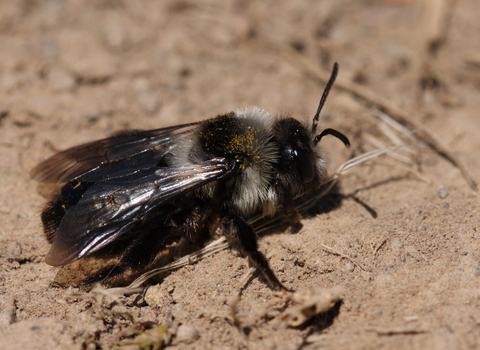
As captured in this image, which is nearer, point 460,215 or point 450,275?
point 450,275

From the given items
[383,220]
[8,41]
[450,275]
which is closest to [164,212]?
[383,220]

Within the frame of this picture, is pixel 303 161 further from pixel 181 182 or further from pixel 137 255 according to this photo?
pixel 137 255

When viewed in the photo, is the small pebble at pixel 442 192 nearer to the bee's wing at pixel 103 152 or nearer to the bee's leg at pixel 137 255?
the bee's wing at pixel 103 152

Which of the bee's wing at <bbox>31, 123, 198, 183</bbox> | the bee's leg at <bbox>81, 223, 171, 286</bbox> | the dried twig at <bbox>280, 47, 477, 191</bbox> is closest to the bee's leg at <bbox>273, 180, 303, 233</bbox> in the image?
the bee's wing at <bbox>31, 123, 198, 183</bbox>

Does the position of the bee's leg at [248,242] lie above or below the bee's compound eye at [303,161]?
below

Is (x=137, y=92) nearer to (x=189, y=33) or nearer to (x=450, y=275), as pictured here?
(x=189, y=33)

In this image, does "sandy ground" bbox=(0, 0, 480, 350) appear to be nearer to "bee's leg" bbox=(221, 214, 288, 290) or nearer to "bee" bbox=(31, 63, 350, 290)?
"bee's leg" bbox=(221, 214, 288, 290)

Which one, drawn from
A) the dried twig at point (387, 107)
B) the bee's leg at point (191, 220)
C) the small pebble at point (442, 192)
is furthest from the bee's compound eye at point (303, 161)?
the dried twig at point (387, 107)

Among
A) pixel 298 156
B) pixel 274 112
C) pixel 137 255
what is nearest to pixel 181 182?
pixel 137 255
